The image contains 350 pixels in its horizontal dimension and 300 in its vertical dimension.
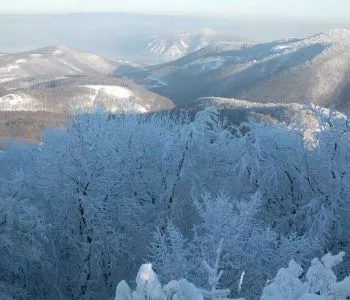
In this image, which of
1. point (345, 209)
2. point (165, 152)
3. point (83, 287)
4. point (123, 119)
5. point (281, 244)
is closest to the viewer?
point (281, 244)

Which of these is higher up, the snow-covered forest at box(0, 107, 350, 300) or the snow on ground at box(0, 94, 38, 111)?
the snow-covered forest at box(0, 107, 350, 300)

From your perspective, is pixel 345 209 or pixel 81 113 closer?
pixel 345 209

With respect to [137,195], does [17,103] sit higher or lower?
lower

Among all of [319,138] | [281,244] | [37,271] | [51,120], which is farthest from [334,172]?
[51,120]

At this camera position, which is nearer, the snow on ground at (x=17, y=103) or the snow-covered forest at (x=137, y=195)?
the snow-covered forest at (x=137, y=195)

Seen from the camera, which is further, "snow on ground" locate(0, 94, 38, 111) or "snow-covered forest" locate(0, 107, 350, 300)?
"snow on ground" locate(0, 94, 38, 111)

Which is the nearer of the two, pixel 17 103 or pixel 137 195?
pixel 137 195

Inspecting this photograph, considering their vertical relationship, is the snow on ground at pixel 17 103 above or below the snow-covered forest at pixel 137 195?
below

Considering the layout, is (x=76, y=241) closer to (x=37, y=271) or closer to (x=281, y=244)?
(x=37, y=271)
